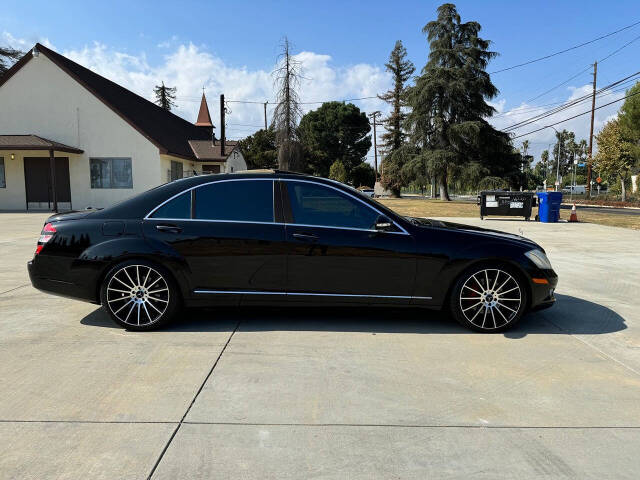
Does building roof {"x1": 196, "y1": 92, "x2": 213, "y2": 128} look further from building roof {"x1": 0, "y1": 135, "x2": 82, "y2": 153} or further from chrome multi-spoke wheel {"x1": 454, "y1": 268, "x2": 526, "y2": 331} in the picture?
chrome multi-spoke wheel {"x1": 454, "y1": 268, "x2": 526, "y2": 331}

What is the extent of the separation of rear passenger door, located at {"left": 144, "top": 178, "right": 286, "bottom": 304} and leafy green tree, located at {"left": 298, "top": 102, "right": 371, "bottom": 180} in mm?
60736

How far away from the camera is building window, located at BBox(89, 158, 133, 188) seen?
2555 cm

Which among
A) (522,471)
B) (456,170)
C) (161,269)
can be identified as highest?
(456,170)

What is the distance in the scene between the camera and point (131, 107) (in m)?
27.9

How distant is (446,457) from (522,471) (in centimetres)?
38

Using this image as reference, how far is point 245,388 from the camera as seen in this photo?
3.34 m

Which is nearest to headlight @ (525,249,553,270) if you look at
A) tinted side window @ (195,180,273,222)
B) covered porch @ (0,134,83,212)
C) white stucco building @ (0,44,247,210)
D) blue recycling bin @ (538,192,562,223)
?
tinted side window @ (195,180,273,222)

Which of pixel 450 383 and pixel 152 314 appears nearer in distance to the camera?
pixel 450 383

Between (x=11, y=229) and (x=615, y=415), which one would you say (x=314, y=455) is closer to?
(x=615, y=415)

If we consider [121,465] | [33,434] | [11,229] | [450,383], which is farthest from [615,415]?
[11,229]

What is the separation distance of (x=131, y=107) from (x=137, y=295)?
2664 centimetres

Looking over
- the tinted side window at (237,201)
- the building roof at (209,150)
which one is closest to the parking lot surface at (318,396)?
the tinted side window at (237,201)

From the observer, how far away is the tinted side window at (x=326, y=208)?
4.58 metres

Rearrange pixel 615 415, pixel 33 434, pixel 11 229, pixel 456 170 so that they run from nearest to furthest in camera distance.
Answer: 1. pixel 33 434
2. pixel 615 415
3. pixel 11 229
4. pixel 456 170
